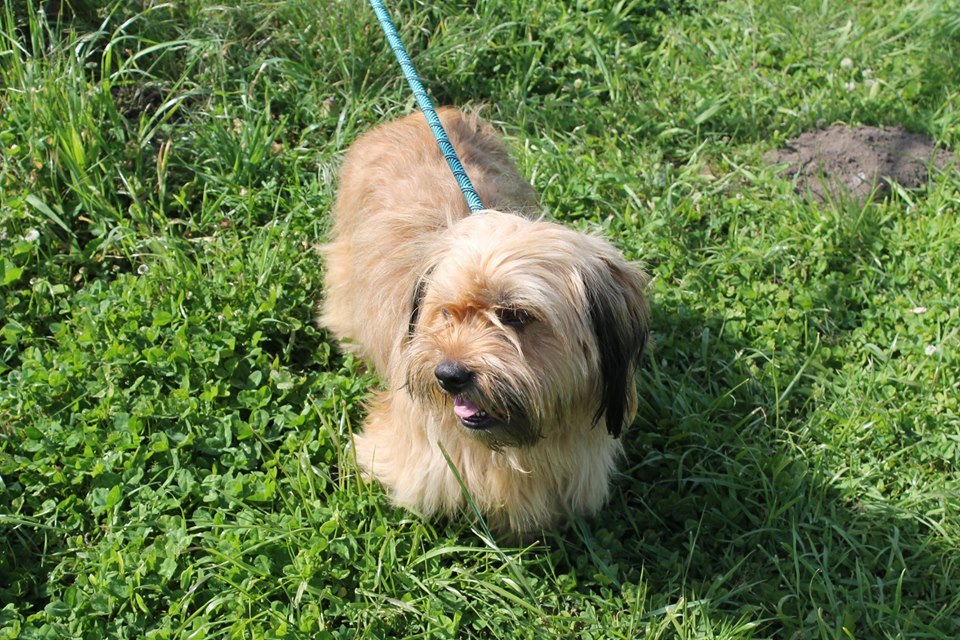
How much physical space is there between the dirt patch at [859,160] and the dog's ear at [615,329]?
2.04 metres

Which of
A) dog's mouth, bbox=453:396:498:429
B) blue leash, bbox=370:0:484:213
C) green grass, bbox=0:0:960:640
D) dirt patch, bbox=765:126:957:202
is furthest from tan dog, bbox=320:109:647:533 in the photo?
dirt patch, bbox=765:126:957:202

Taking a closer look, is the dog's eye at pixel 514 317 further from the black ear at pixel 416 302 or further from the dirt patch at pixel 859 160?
the dirt patch at pixel 859 160

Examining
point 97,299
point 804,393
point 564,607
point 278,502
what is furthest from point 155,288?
point 804,393

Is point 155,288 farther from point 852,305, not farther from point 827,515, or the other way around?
point 852,305

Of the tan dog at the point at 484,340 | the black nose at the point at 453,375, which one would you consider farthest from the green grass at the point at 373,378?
the black nose at the point at 453,375

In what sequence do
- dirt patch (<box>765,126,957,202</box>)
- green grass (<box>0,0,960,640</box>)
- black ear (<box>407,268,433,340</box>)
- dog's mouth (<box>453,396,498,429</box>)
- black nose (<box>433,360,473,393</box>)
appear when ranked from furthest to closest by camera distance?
1. dirt patch (<box>765,126,957,202</box>)
2. green grass (<box>0,0,960,640</box>)
3. black ear (<box>407,268,433,340</box>)
4. dog's mouth (<box>453,396,498,429</box>)
5. black nose (<box>433,360,473,393</box>)

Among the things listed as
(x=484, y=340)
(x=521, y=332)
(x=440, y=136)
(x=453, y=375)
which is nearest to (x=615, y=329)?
(x=521, y=332)

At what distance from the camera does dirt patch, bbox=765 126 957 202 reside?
4.56m

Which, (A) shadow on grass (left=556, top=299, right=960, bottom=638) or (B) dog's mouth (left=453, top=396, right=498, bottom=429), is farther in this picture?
(A) shadow on grass (left=556, top=299, right=960, bottom=638)

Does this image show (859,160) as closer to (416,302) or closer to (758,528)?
(758,528)

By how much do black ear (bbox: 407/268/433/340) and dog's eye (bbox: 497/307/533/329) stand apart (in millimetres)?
304

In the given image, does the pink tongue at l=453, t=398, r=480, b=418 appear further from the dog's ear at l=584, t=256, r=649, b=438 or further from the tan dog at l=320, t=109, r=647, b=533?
the dog's ear at l=584, t=256, r=649, b=438

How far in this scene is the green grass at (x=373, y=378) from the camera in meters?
3.09

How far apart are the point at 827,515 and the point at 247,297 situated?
243 centimetres
